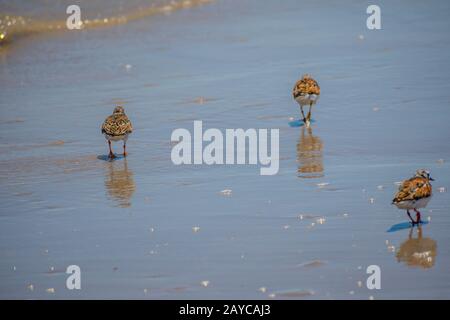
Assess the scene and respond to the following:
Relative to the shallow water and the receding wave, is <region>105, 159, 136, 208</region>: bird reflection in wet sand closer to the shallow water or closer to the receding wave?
the shallow water

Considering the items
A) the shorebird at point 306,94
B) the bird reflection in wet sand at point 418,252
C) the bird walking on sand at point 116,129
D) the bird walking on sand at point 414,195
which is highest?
the shorebird at point 306,94

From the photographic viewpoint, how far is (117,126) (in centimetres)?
1197

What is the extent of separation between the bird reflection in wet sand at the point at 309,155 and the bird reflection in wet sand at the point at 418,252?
2406 mm

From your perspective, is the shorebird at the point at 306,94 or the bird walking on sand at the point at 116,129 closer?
the bird walking on sand at the point at 116,129

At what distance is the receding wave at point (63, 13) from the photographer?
21.9 m

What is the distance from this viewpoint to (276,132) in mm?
12648

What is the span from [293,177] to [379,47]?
7.54 metres

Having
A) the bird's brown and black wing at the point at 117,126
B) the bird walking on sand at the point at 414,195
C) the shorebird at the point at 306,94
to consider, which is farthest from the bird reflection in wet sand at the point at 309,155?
the bird's brown and black wing at the point at 117,126

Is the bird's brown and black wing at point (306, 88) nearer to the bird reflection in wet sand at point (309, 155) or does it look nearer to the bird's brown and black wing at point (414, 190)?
the bird reflection in wet sand at point (309, 155)

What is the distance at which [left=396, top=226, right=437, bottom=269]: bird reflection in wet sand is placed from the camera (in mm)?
7793

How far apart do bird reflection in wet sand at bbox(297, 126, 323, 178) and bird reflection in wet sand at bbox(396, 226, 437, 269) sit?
94.7 inches

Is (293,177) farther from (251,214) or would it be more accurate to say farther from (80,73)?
(80,73)

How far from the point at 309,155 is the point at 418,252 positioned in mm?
3652

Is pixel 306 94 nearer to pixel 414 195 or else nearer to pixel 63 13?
pixel 414 195
